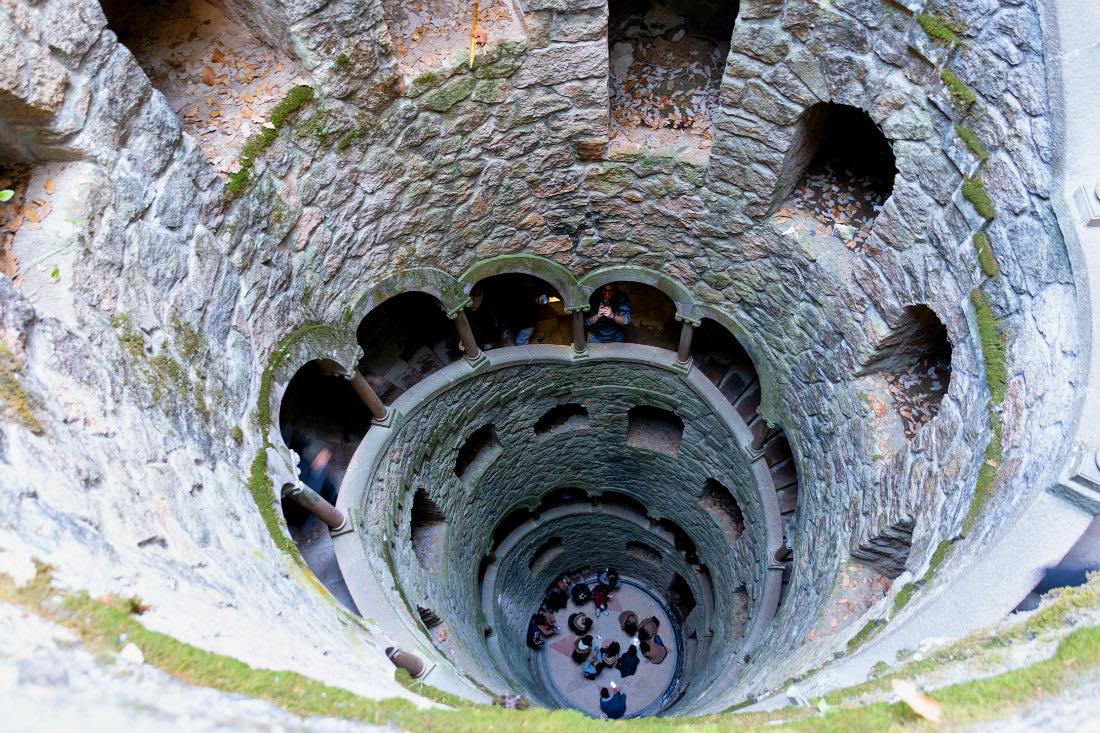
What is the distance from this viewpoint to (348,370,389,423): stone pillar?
7491 mm

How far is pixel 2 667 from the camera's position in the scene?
199cm

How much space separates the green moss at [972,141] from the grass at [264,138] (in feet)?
16.7

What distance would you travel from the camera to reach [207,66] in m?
5.56

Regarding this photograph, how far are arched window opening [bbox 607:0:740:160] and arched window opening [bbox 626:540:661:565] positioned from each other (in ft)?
30.1

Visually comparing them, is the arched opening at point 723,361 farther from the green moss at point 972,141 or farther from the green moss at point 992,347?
the green moss at point 972,141

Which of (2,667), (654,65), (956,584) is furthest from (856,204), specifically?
(2,667)

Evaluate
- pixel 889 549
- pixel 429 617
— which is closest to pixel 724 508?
pixel 889 549

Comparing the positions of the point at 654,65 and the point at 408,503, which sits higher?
the point at 654,65

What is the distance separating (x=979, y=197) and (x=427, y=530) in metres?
7.54

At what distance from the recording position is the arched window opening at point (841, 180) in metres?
6.99

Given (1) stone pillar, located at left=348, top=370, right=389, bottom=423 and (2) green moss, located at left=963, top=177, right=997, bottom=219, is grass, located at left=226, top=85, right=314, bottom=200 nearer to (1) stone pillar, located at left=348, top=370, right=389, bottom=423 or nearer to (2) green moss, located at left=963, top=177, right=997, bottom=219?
(1) stone pillar, located at left=348, top=370, right=389, bottom=423

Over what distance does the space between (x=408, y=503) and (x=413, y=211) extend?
370 cm

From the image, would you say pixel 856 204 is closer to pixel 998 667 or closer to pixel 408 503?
pixel 998 667

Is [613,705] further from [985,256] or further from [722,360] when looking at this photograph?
[985,256]
